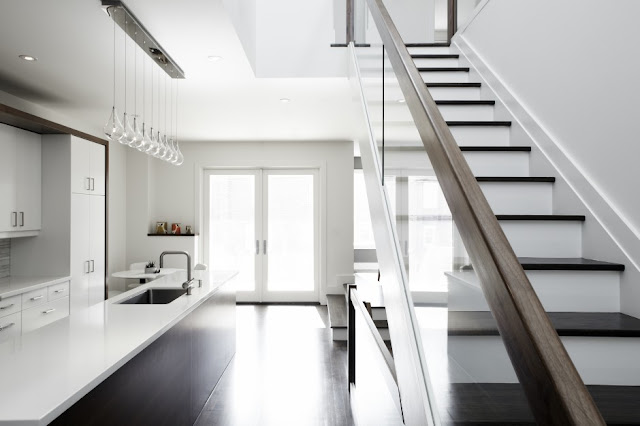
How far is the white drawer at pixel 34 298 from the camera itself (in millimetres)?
3664

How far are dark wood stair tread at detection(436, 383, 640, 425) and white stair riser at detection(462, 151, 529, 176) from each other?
4.47 feet

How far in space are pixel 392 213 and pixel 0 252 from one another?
167 inches

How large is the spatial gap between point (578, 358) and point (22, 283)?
4.32m

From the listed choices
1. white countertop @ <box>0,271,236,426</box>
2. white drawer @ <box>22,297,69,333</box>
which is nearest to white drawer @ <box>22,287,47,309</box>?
white drawer @ <box>22,297,69,333</box>

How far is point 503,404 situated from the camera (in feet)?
1.88

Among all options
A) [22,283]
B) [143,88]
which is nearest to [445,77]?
[143,88]

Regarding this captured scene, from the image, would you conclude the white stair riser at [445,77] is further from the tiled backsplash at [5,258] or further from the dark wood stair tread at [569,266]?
the tiled backsplash at [5,258]

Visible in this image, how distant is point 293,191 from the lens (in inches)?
284

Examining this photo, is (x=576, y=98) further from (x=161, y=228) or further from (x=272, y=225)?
(x=161, y=228)

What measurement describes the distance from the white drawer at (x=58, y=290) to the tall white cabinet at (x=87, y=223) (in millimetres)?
87

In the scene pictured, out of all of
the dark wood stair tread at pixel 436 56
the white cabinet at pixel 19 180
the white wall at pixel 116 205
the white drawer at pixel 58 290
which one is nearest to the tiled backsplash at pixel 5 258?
the white cabinet at pixel 19 180

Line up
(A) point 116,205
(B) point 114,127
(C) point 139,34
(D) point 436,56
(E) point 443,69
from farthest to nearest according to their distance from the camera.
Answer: (A) point 116,205
(D) point 436,56
(E) point 443,69
(B) point 114,127
(C) point 139,34

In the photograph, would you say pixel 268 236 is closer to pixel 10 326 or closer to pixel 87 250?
pixel 87 250

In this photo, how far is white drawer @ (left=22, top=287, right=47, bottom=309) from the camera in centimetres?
366
